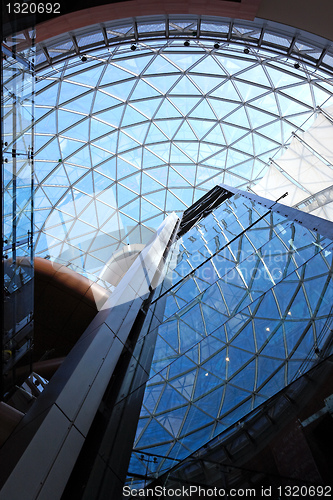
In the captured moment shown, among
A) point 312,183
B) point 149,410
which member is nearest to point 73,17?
point 149,410

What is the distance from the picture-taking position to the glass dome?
28703 millimetres

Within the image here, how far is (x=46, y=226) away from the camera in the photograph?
144ft

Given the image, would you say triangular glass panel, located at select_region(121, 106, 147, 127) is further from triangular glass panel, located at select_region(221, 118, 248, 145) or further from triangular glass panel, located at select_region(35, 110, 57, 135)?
triangular glass panel, located at select_region(221, 118, 248, 145)

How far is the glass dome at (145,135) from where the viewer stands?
28703mm

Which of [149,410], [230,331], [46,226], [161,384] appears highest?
[46,226]

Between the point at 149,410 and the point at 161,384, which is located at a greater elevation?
the point at 161,384

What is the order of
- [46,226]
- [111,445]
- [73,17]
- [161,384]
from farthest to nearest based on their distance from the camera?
[46,226], [73,17], [161,384], [111,445]

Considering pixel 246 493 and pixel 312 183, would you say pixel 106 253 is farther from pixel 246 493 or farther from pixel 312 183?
pixel 246 493

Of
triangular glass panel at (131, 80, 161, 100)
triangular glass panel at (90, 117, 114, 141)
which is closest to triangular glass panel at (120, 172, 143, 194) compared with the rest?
triangular glass panel at (90, 117, 114, 141)

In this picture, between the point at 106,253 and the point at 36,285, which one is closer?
the point at 36,285

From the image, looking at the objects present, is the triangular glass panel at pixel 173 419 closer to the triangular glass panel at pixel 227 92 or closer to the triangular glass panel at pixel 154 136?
the triangular glass panel at pixel 227 92

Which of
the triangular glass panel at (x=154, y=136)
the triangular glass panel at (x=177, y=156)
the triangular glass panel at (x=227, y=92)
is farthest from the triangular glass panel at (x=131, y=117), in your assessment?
the triangular glass panel at (x=227, y=92)

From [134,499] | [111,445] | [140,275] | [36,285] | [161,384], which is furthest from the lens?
[36,285]

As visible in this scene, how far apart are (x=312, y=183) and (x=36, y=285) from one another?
20568 millimetres
